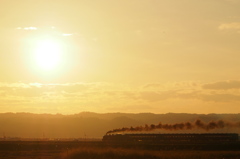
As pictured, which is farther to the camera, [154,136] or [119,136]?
[119,136]

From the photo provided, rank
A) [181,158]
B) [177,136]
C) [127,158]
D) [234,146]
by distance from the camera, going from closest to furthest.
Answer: [181,158], [127,158], [234,146], [177,136]

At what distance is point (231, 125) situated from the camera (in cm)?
10750

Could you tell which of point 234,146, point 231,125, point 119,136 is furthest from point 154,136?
point 234,146

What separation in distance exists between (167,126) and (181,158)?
67438 millimetres

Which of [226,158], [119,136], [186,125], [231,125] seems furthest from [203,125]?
[226,158]

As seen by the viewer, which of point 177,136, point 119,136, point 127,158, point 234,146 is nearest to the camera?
point 127,158

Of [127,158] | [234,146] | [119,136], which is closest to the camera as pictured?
[127,158]

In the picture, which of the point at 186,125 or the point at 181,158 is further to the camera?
the point at 186,125

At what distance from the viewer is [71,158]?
A: 205ft

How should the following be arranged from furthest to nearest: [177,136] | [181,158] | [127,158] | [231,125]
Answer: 1. [177,136]
2. [231,125]
3. [127,158]
4. [181,158]

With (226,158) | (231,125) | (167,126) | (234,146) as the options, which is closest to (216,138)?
(231,125)

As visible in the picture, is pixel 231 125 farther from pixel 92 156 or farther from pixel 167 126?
pixel 92 156

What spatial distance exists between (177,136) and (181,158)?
60638mm

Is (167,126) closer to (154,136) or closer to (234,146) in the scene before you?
(154,136)
